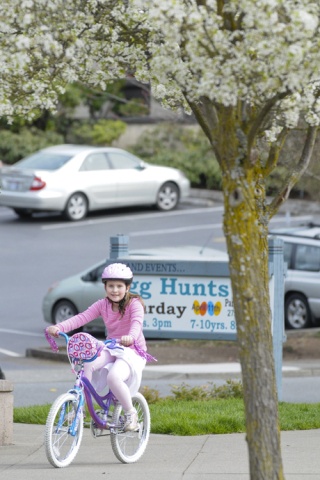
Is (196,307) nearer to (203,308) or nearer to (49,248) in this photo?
(203,308)

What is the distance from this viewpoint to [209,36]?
5.92 metres

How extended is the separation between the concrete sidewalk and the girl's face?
122cm

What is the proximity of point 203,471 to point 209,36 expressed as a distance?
336 cm

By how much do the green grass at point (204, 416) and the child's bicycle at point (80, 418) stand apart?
4.78 ft

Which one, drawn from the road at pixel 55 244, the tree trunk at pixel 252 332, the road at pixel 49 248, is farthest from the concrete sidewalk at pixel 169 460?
the road at pixel 55 244

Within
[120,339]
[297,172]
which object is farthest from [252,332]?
[297,172]

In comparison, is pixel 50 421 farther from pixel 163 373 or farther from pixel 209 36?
pixel 163 373

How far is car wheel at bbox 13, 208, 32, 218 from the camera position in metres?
29.8

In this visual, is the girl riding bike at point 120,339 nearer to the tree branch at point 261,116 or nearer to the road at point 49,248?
the tree branch at point 261,116

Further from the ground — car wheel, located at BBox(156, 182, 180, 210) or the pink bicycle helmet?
the pink bicycle helmet

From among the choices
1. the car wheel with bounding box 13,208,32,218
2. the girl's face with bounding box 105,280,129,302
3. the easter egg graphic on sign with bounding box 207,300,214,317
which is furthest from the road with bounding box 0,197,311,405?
the girl's face with bounding box 105,280,129,302

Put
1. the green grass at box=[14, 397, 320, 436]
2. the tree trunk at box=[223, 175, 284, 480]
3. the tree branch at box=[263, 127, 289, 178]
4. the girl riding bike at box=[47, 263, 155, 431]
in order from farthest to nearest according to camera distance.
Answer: the green grass at box=[14, 397, 320, 436], the girl riding bike at box=[47, 263, 155, 431], the tree branch at box=[263, 127, 289, 178], the tree trunk at box=[223, 175, 284, 480]

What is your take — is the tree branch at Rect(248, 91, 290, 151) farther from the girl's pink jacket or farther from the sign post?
the sign post

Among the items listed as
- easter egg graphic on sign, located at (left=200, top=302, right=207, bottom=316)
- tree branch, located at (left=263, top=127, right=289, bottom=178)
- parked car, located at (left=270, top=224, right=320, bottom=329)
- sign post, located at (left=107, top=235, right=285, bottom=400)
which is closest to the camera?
tree branch, located at (left=263, top=127, right=289, bottom=178)
